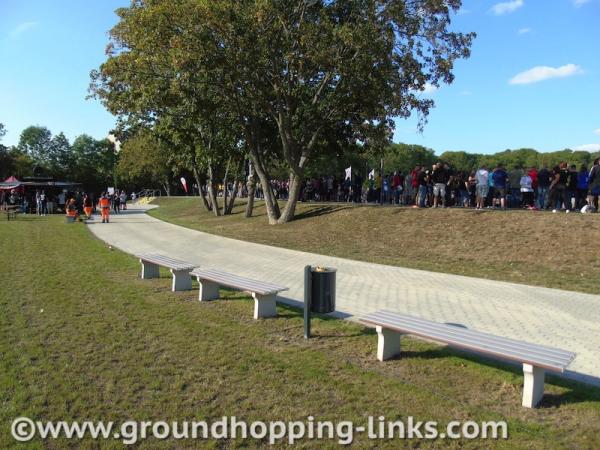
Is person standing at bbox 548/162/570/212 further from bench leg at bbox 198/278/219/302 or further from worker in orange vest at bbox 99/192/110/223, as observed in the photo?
worker in orange vest at bbox 99/192/110/223

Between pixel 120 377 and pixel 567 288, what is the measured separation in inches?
311

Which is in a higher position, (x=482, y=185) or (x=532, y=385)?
(x=482, y=185)

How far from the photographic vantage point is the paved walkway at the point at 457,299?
616 cm

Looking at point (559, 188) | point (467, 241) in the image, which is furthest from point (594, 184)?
point (467, 241)

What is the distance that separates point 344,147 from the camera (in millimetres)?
23641

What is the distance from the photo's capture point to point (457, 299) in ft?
26.6

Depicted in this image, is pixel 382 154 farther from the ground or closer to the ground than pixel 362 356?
farther from the ground

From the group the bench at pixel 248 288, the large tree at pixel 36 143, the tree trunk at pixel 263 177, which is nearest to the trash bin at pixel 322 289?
the bench at pixel 248 288

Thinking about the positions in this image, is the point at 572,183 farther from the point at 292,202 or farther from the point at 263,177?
the point at 263,177

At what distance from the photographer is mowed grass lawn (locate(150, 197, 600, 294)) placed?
422 inches

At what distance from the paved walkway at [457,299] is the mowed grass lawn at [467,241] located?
43.7 inches

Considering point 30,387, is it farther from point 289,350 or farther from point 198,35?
point 198,35

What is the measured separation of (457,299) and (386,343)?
3331 mm

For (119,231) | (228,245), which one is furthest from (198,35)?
(119,231)
